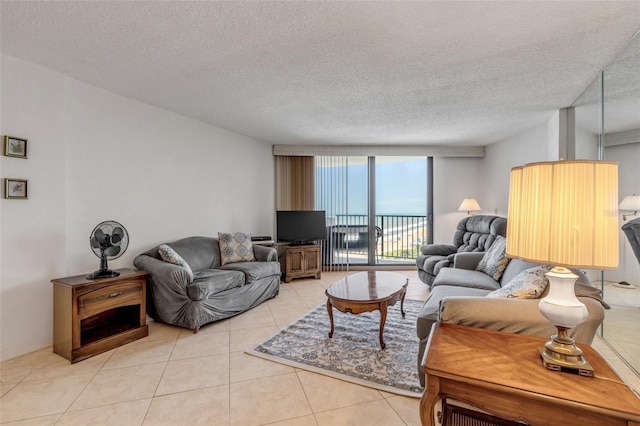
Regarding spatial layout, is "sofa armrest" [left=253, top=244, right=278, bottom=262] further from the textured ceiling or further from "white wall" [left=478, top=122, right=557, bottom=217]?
"white wall" [left=478, top=122, right=557, bottom=217]

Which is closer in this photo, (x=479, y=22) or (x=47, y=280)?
(x=479, y=22)

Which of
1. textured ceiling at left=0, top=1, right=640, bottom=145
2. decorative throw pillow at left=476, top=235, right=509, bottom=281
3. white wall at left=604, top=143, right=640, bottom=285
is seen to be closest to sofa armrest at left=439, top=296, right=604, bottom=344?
white wall at left=604, top=143, right=640, bottom=285

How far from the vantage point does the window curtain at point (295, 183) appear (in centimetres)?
544

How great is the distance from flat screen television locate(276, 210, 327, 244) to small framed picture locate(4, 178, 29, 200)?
3.12 metres

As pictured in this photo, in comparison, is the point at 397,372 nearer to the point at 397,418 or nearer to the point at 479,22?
the point at 397,418

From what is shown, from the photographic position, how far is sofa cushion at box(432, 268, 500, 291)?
2779 millimetres

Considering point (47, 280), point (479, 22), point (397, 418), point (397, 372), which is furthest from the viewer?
point (47, 280)

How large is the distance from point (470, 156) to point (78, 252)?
19.2 feet

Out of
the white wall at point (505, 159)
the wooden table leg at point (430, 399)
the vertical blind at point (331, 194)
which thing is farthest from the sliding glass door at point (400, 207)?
the wooden table leg at point (430, 399)

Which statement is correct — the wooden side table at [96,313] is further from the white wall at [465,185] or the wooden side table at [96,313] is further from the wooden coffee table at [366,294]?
the white wall at [465,185]

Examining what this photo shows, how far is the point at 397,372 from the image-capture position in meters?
2.13

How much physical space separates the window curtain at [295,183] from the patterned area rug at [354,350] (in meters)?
2.59

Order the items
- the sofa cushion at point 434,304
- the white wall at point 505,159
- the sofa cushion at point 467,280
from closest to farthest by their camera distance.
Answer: the sofa cushion at point 434,304 → the sofa cushion at point 467,280 → the white wall at point 505,159

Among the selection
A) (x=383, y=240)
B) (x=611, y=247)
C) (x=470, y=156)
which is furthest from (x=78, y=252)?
(x=470, y=156)
